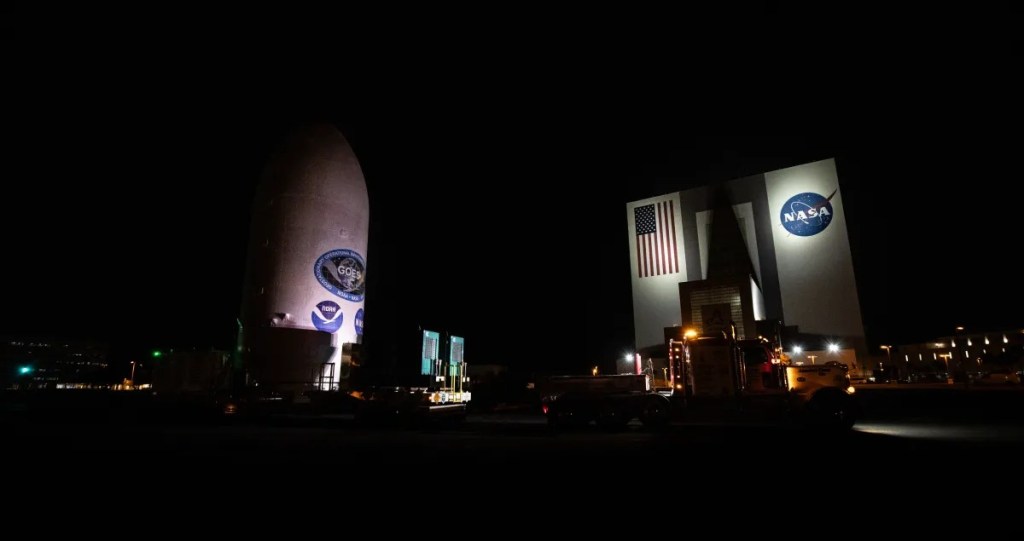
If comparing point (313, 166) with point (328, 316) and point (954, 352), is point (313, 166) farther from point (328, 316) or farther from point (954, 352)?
point (954, 352)

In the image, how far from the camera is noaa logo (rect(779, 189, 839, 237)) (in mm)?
52062

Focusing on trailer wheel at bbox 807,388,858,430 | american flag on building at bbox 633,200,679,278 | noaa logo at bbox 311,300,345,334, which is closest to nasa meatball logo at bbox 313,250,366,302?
noaa logo at bbox 311,300,345,334

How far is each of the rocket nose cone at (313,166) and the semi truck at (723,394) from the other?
29899mm

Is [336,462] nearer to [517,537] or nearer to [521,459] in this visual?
[521,459]

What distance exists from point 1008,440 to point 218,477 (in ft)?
55.0

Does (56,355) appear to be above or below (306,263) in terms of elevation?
below

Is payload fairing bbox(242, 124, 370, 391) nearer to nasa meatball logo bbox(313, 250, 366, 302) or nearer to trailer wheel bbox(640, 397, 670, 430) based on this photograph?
nasa meatball logo bbox(313, 250, 366, 302)

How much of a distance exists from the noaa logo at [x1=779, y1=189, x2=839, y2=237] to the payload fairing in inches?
1754

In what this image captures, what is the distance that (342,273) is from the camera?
3888cm

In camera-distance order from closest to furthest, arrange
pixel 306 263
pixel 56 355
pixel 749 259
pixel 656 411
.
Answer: pixel 656 411 → pixel 306 263 → pixel 749 259 → pixel 56 355

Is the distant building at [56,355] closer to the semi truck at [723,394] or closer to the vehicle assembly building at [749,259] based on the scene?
the vehicle assembly building at [749,259]

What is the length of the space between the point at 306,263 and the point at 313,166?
314 inches

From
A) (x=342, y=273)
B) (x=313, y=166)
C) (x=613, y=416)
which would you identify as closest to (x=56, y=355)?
(x=313, y=166)

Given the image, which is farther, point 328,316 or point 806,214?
point 806,214
